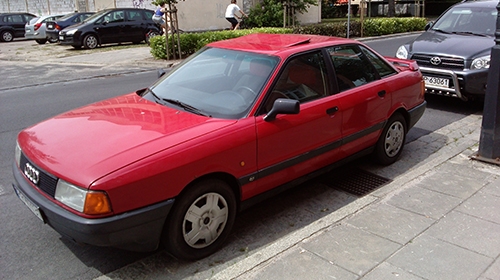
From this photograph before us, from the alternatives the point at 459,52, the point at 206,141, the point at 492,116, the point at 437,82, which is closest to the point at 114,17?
the point at 437,82

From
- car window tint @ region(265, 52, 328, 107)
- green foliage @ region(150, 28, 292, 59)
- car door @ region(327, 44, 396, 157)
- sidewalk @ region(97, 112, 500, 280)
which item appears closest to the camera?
sidewalk @ region(97, 112, 500, 280)

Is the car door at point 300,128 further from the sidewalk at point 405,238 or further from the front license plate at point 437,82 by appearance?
the front license plate at point 437,82

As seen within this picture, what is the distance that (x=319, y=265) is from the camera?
3.42m

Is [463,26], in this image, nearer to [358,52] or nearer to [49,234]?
[358,52]

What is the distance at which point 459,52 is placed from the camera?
802 cm

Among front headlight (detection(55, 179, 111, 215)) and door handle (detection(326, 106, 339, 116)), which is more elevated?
door handle (detection(326, 106, 339, 116))

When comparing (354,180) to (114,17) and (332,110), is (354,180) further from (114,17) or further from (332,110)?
(114,17)

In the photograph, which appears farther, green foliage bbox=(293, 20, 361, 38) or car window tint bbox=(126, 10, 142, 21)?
car window tint bbox=(126, 10, 142, 21)

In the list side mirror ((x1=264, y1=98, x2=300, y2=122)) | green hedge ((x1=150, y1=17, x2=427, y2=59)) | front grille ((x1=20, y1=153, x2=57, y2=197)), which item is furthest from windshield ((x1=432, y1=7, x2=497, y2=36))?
front grille ((x1=20, y1=153, x2=57, y2=197))

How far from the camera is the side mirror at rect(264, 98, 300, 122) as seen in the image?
3855 millimetres

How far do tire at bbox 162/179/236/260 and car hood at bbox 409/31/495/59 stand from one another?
6.01 meters

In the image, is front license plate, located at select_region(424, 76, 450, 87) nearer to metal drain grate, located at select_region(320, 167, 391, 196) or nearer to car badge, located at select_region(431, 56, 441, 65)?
car badge, located at select_region(431, 56, 441, 65)

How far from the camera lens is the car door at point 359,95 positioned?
4785 millimetres

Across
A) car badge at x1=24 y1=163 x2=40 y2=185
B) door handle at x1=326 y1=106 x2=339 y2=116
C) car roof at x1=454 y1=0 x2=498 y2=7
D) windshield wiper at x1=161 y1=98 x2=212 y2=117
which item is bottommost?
car badge at x1=24 y1=163 x2=40 y2=185
